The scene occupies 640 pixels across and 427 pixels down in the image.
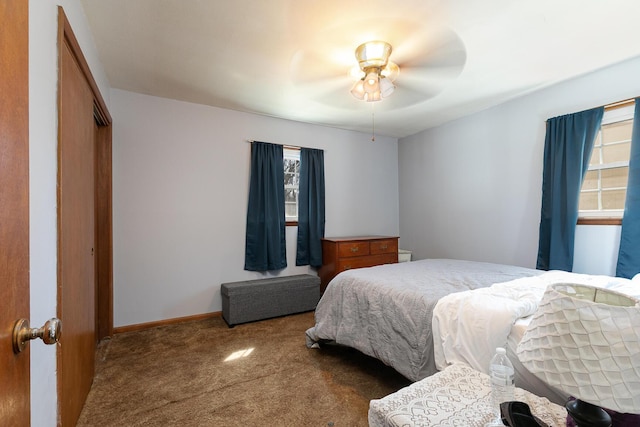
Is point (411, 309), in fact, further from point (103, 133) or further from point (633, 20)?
point (103, 133)

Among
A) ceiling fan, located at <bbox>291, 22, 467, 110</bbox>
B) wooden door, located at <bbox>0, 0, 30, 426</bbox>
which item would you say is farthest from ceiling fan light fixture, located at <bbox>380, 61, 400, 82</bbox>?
wooden door, located at <bbox>0, 0, 30, 426</bbox>

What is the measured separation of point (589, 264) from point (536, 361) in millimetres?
2776

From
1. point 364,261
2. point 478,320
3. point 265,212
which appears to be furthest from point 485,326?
point 265,212

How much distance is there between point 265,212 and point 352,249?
48.3 inches

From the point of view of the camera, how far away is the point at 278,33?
204 cm

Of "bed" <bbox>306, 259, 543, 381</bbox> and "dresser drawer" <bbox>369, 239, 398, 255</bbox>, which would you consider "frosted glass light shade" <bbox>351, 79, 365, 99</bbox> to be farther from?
"dresser drawer" <bbox>369, 239, 398, 255</bbox>

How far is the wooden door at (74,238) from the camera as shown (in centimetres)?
136

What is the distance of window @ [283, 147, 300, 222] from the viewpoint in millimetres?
3908

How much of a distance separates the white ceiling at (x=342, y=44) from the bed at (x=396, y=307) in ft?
5.64

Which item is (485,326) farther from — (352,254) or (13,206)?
(352,254)

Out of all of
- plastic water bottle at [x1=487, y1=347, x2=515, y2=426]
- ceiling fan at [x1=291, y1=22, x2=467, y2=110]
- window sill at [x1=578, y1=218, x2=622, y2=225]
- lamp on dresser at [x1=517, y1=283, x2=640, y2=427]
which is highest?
ceiling fan at [x1=291, y1=22, x2=467, y2=110]

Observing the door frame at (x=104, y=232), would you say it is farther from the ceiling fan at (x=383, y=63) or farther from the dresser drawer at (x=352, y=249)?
the dresser drawer at (x=352, y=249)

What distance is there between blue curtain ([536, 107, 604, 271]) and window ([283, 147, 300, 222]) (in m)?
2.81

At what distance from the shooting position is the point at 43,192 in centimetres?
116
